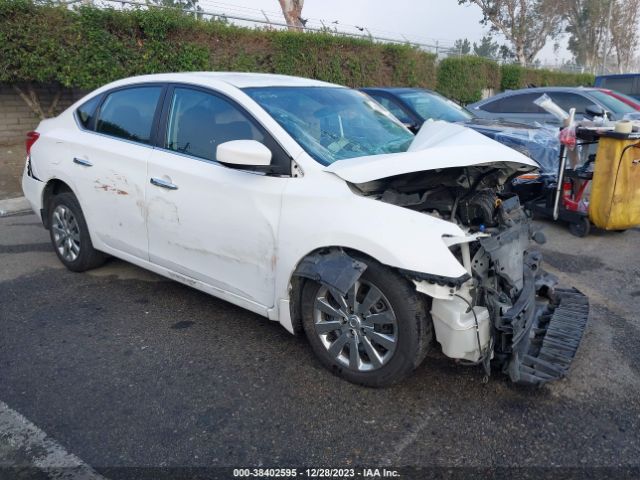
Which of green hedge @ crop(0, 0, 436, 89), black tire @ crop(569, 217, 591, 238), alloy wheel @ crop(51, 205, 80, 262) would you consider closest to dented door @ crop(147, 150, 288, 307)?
alloy wheel @ crop(51, 205, 80, 262)

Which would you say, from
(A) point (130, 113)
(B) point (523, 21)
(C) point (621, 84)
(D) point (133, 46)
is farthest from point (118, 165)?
(B) point (523, 21)

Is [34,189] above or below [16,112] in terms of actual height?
below

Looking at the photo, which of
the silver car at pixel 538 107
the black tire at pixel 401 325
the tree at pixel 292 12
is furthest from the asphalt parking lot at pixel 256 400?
the tree at pixel 292 12

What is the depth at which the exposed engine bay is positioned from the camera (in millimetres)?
2838

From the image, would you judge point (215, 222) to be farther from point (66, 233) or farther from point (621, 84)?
point (621, 84)

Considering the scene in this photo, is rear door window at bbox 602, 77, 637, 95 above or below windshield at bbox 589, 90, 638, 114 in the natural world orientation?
above

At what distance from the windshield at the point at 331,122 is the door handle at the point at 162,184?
812 mm

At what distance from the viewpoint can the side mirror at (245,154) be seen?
10.2 feet

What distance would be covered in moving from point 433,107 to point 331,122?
5.06m

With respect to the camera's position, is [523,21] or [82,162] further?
[523,21]

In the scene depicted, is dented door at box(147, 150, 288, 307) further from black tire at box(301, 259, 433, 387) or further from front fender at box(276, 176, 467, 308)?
black tire at box(301, 259, 433, 387)

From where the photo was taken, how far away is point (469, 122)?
7867 millimetres

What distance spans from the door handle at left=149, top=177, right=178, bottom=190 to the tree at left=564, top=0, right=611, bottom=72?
1837 inches

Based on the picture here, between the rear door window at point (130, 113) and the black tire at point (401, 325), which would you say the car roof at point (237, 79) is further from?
the black tire at point (401, 325)
